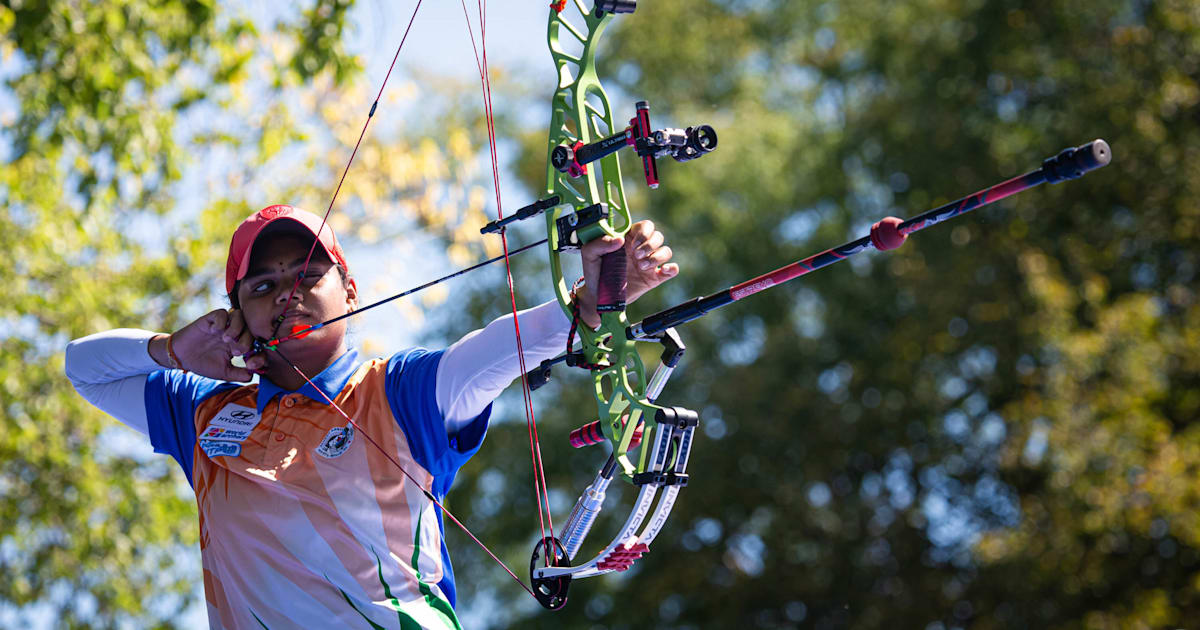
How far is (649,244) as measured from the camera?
2.34 meters

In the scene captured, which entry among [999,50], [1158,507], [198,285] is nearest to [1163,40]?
[999,50]

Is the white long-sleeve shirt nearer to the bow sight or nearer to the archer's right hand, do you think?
the bow sight

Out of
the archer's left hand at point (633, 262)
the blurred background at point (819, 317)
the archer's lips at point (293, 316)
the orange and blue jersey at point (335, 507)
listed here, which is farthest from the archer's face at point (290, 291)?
the blurred background at point (819, 317)

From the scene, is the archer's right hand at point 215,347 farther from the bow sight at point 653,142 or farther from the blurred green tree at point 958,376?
the blurred green tree at point 958,376

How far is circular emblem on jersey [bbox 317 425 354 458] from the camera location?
2477 mm

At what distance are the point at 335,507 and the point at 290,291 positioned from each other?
1.57 ft

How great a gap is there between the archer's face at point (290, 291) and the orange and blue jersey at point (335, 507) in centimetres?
11

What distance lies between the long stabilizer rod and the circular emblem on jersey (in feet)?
1.85

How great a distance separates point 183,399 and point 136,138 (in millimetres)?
2851

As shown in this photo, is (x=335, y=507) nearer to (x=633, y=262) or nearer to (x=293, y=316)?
(x=293, y=316)

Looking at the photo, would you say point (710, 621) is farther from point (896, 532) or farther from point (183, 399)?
point (183, 399)

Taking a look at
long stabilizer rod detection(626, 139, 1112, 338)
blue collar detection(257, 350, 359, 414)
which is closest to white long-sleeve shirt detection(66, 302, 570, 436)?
long stabilizer rod detection(626, 139, 1112, 338)

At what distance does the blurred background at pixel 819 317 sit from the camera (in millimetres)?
7379

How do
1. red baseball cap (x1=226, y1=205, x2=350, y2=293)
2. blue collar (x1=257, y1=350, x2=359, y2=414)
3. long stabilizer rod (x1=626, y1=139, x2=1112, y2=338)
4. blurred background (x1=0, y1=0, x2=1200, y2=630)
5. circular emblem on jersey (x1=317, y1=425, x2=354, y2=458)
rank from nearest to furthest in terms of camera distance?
long stabilizer rod (x1=626, y1=139, x2=1112, y2=338), circular emblem on jersey (x1=317, y1=425, x2=354, y2=458), blue collar (x1=257, y1=350, x2=359, y2=414), red baseball cap (x1=226, y1=205, x2=350, y2=293), blurred background (x1=0, y1=0, x2=1200, y2=630)
